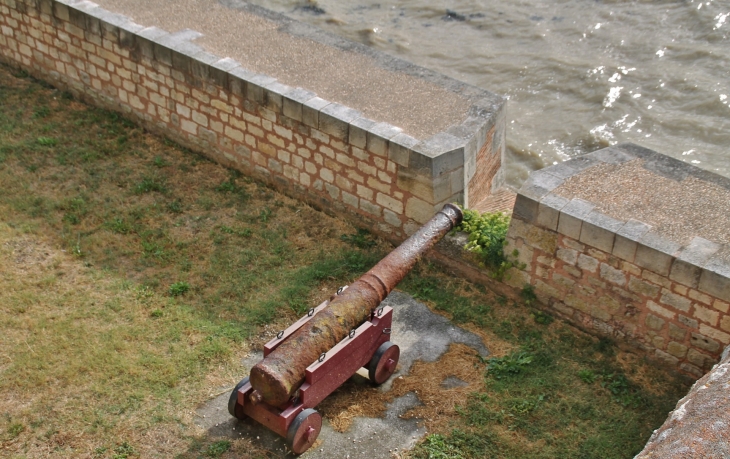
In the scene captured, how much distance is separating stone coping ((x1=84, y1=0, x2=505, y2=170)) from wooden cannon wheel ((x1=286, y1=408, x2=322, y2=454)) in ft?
9.20

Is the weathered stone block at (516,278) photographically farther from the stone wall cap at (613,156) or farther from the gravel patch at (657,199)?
the stone wall cap at (613,156)

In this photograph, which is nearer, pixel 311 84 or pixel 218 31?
pixel 311 84

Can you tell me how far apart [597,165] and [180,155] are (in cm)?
506

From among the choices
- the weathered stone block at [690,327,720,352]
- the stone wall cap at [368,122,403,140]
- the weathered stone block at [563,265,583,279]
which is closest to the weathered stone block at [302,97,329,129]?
the stone wall cap at [368,122,403,140]

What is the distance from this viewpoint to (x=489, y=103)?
356 inches

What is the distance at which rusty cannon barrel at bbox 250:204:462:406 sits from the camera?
621 centimetres

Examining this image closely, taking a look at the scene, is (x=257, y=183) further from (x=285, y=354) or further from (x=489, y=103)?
(x=285, y=354)

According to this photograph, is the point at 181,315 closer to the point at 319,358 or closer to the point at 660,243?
the point at 319,358

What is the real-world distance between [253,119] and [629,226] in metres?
4.38

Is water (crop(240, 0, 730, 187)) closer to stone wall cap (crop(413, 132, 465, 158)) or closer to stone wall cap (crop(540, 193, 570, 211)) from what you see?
stone wall cap (crop(413, 132, 465, 158))

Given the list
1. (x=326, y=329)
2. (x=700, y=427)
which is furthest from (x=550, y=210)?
(x=700, y=427)

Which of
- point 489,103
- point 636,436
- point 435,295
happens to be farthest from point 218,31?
point 636,436

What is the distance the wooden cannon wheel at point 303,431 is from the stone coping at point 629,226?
271 cm

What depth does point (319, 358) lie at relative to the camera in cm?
646
